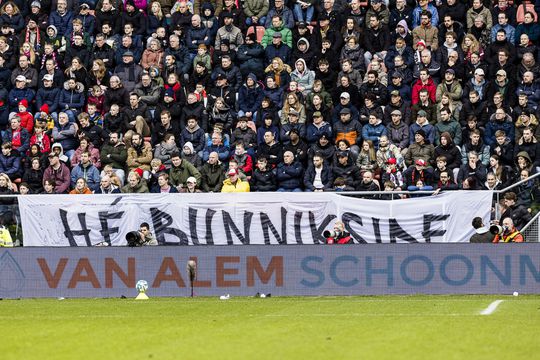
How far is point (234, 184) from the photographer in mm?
26250

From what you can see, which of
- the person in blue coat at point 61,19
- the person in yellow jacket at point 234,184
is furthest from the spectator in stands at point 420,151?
the person in blue coat at point 61,19

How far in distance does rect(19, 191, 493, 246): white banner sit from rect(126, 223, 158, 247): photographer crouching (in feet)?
0.98

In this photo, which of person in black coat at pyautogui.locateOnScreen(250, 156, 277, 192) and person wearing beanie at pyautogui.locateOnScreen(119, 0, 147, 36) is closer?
person in black coat at pyautogui.locateOnScreen(250, 156, 277, 192)

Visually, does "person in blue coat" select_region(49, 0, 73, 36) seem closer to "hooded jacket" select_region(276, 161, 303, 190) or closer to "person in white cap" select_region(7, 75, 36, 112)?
"person in white cap" select_region(7, 75, 36, 112)

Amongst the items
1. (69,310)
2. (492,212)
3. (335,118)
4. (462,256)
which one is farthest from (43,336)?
(335,118)

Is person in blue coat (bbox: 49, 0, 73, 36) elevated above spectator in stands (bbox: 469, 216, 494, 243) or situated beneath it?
elevated above

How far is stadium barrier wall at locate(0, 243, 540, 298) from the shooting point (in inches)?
894

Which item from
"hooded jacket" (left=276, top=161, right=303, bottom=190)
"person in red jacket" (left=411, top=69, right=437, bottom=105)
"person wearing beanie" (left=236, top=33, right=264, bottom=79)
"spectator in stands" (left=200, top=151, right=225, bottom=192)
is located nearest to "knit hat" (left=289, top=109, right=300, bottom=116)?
"hooded jacket" (left=276, top=161, right=303, bottom=190)

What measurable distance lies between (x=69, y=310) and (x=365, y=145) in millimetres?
9039

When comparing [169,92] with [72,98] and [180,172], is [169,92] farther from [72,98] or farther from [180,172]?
[180,172]

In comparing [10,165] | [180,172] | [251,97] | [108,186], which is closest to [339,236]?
[180,172]

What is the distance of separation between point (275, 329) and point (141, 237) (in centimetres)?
869

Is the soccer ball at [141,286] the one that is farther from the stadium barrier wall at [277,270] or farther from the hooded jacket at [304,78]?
the hooded jacket at [304,78]

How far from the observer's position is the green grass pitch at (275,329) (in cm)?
1374
